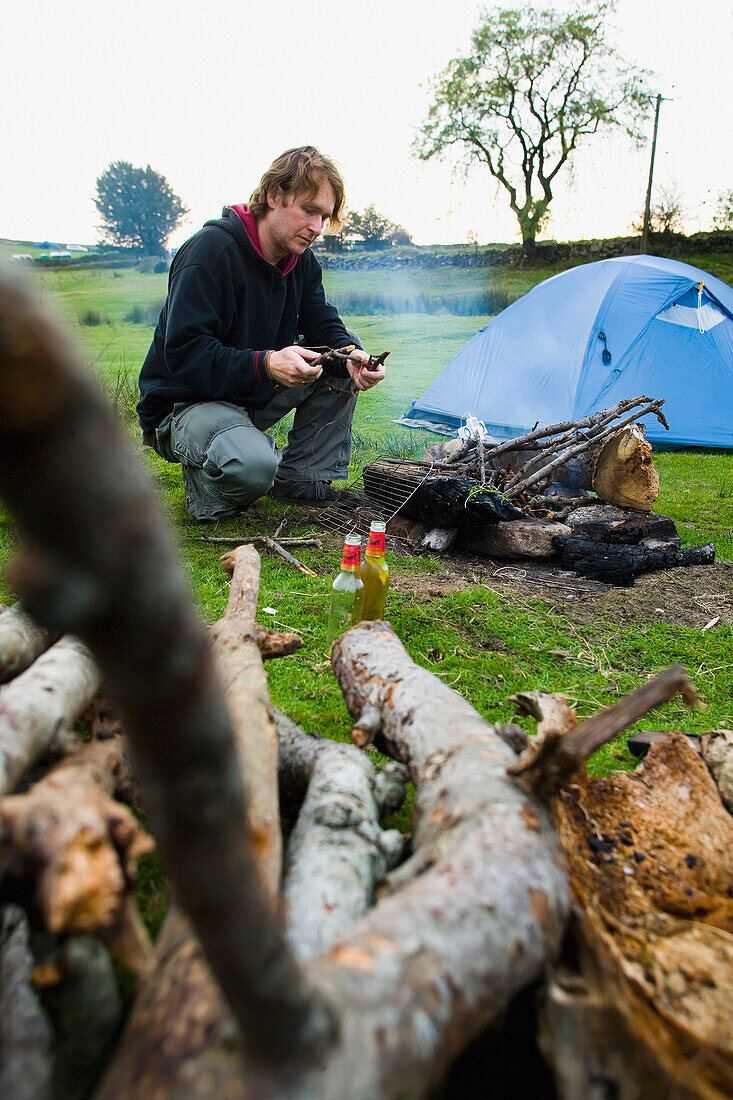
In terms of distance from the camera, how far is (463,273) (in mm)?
23141

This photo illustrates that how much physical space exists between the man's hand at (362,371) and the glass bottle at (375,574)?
1.70 m

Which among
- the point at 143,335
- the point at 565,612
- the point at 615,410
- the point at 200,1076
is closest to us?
the point at 200,1076

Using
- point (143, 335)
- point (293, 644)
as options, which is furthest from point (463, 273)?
point (293, 644)

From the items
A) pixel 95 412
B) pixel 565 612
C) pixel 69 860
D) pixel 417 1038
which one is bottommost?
pixel 565 612

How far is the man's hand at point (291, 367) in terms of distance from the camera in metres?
3.89

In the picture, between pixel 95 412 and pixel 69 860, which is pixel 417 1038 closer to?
pixel 69 860

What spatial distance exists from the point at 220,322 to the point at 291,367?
2.22 feet

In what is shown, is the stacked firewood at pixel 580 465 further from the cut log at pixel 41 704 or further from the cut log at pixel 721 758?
the cut log at pixel 41 704

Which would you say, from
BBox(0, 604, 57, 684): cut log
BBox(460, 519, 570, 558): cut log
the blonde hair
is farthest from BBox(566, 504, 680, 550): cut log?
BBox(0, 604, 57, 684): cut log

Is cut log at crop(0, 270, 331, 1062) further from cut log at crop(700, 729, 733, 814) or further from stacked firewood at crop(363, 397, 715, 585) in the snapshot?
stacked firewood at crop(363, 397, 715, 585)

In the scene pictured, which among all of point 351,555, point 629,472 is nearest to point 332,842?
point 351,555

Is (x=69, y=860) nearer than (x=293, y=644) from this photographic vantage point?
Yes

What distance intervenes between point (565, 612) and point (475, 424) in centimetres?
222

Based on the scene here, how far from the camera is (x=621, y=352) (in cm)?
786
